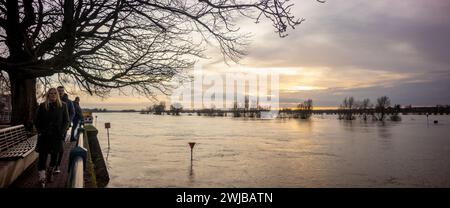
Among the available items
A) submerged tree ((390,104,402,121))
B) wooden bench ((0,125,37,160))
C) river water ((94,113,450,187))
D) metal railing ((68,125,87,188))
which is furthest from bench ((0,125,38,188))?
submerged tree ((390,104,402,121))

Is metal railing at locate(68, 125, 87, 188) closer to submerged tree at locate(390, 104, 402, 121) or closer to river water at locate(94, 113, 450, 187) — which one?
river water at locate(94, 113, 450, 187)

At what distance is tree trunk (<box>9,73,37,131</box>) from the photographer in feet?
43.8

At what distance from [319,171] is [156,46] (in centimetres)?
1137

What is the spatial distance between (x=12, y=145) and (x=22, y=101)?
382cm

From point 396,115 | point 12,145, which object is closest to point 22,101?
point 12,145

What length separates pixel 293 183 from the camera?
50.2ft

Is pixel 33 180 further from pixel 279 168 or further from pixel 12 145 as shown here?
pixel 279 168

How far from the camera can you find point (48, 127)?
6.82 metres

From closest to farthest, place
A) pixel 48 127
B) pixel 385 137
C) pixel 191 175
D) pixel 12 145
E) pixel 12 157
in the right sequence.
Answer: pixel 48 127 < pixel 12 157 < pixel 12 145 < pixel 191 175 < pixel 385 137

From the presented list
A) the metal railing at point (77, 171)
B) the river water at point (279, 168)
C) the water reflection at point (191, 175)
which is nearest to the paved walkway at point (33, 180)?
the metal railing at point (77, 171)

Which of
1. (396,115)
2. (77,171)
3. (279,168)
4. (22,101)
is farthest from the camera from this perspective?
(396,115)
